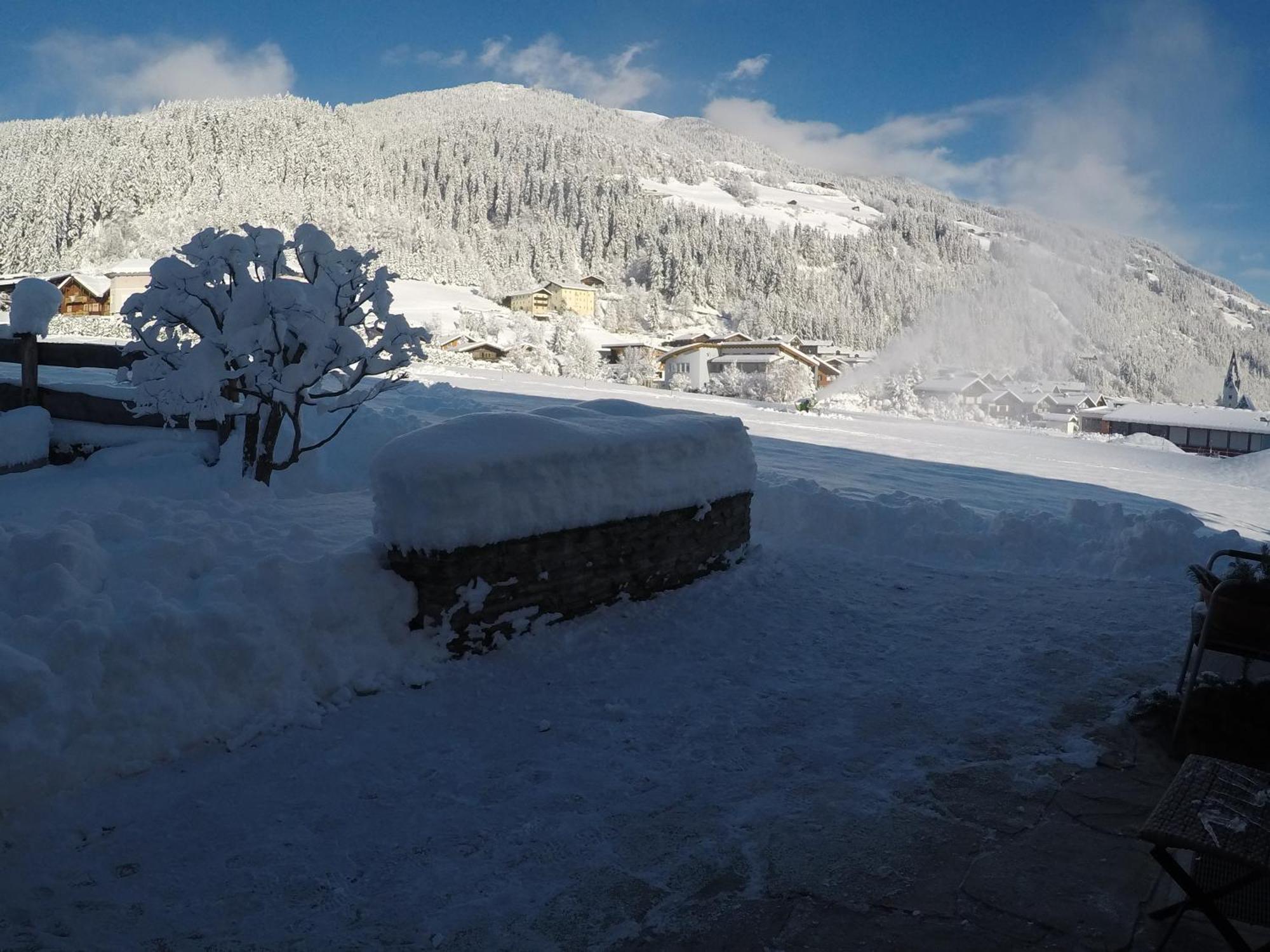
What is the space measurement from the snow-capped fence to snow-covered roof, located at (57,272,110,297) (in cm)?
4767

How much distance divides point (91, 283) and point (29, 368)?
147 ft

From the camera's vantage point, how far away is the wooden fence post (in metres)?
7.39

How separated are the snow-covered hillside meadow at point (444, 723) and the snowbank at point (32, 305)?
1285 mm

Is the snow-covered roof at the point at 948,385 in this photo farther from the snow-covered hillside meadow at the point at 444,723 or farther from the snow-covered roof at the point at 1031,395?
the snow-covered hillside meadow at the point at 444,723

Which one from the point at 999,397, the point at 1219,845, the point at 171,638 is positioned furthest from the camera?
the point at 999,397

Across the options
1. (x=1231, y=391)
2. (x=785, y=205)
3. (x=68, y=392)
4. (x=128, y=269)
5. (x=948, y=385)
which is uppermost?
(x=785, y=205)

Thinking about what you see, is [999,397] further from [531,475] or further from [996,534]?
[531,475]

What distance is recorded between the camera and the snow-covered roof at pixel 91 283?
143ft

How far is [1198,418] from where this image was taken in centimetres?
5216

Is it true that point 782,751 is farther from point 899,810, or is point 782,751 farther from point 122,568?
point 122,568

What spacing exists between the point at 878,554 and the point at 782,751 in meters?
4.25

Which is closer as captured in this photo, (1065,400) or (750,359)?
(750,359)

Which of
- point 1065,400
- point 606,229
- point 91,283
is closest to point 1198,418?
point 1065,400

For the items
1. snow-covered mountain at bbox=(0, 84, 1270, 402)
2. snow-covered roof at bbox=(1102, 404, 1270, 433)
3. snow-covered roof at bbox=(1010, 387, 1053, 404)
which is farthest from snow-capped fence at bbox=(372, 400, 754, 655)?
snow-covered mountain at bbox=(0, 84, 1270, 402)
